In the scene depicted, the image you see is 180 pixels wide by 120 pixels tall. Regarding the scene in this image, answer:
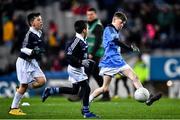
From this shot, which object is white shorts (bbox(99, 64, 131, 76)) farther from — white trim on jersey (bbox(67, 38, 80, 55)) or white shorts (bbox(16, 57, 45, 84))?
white trim on jersey (bbox(67, 38, 80, 55))

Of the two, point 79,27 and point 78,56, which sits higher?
point 79,27

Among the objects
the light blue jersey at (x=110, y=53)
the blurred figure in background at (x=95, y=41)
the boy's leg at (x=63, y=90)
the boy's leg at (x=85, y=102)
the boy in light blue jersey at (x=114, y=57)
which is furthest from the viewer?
the blurred figure in background at (x=95, y=41)

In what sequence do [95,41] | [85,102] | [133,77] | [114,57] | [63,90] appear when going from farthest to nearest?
[95,41] < [114,57] < [133,77] < [63,90] < [85,102]

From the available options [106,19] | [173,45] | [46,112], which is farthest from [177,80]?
[46,112]

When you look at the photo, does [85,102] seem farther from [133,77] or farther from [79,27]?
[133,77]

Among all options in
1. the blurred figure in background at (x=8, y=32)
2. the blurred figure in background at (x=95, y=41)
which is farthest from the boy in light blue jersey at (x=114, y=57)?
the blurred figure in background at (x=8, y=32)

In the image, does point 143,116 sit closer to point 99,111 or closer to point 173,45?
point 99,111

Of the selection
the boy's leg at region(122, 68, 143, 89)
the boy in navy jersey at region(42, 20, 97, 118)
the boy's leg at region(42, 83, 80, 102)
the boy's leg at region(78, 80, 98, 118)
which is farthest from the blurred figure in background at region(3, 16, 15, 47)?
the boy's leg at region(78, 80, 98, 118)

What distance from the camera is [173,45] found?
31.6 m

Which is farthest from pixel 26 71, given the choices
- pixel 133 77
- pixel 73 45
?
pixel 133 77

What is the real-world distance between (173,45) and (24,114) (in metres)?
15.2

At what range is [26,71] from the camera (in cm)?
1750

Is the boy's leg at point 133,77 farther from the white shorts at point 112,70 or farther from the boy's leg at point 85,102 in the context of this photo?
the boy's leg at point 85,102

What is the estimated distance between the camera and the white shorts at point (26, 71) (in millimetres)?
17453
